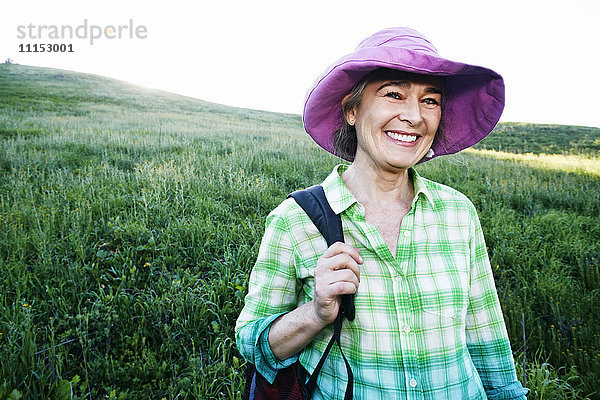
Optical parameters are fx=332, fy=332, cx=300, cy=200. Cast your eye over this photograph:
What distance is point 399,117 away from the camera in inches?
64.4

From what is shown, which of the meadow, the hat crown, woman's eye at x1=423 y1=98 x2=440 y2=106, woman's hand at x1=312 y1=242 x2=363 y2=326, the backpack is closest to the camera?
woman's hand at x1=312 y1=242 x2=363 y2=326

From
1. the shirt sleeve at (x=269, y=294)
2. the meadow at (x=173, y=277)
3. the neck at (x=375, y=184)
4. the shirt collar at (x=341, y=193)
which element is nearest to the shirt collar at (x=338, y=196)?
the shirt collar at (x=341, y=193)

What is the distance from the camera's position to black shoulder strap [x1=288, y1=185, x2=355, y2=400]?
134 cm

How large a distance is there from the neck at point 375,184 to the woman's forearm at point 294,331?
708mm

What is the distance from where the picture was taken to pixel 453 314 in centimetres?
153

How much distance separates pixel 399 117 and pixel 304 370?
128cm

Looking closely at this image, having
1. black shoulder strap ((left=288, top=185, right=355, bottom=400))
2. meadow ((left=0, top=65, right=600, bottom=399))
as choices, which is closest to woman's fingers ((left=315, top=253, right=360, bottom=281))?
black shoulder strap ((left=288, top=185, right=355, bottom=400))

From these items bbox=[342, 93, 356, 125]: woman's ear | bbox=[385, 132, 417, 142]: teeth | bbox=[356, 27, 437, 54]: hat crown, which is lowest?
bbox=[385, 132, 417, 142]: teeth

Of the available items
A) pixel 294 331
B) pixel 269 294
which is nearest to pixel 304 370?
pixel 294 331

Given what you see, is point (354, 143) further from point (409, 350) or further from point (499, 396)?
point (499, 396)

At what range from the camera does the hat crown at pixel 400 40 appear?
1.59 meters

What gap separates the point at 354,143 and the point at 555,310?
2769 millimetres

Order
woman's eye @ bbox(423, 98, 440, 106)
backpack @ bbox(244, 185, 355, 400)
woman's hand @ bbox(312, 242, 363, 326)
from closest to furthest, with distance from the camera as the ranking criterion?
1. woman's hand @ bbox(312, 242, 363, 326)
2. backpack @ bbox(244, 185, 355, 400)
3. woman's eye @ bbox(423, 98, 440, 106)

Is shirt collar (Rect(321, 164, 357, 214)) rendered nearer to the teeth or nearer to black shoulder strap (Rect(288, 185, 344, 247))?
black shoulder strap (Rect(288, 185, 344, 247))
